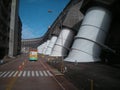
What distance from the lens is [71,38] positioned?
237ft

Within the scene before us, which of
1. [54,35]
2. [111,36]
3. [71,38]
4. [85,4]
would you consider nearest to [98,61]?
[111,36]

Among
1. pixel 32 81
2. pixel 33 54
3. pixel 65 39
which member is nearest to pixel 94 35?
pixel 32 81

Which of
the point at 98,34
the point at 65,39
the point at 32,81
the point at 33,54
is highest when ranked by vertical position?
the point at 65,39

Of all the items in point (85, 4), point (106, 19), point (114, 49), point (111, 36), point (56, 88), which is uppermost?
point (85, 4)

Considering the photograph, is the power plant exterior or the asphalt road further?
the power plant exterior

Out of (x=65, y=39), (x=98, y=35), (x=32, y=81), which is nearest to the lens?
(x=32, y=81)

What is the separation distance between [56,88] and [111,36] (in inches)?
1218

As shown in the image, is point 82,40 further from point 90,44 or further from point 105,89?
point 105,89

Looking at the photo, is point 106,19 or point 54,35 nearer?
point 106,19

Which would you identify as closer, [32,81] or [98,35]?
[32,81]

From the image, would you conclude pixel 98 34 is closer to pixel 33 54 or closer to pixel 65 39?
pixel 33 54

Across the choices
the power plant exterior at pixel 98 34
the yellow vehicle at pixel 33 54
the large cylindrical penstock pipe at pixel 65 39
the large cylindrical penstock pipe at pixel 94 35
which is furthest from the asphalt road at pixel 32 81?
the large cylindrical penstock pipe at pixel 65 39

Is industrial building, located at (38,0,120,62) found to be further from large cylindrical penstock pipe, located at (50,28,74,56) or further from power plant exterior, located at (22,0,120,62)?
large cylindrical penstock pipe, located at (50,28,74,56)

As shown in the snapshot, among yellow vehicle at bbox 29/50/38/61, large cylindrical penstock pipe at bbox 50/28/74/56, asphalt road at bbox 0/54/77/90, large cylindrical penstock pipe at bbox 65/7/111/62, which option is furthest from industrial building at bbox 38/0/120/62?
large cylindrical penstock pipe at bbox 50/28/74/56
